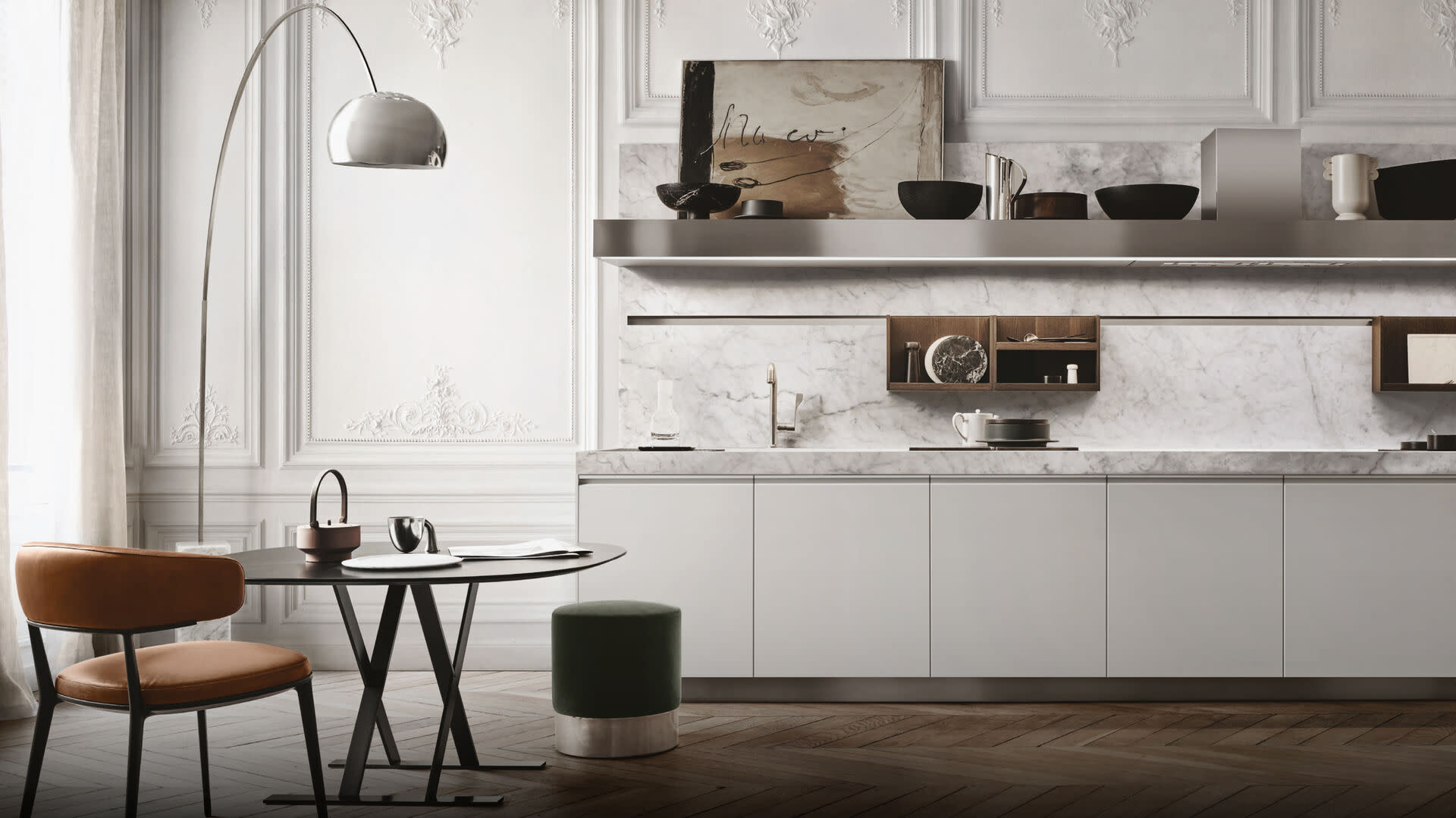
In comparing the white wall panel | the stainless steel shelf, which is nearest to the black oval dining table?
the stainless steel shelf

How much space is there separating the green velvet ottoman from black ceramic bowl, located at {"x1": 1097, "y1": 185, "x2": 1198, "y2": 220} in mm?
2336

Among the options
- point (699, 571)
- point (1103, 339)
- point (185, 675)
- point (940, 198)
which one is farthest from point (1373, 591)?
point (185, 675)

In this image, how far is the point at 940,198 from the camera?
13.6 ft

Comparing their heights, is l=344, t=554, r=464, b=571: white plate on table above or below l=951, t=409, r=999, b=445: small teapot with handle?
below

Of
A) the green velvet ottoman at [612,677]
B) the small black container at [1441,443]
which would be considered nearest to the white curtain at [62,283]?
the green velvet ottoman at [612,677]

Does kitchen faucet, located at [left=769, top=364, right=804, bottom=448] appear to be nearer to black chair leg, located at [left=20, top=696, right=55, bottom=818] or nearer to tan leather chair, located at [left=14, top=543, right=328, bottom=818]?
tan leather chair, located at [left=14, top=543, right=328, bottom=818]

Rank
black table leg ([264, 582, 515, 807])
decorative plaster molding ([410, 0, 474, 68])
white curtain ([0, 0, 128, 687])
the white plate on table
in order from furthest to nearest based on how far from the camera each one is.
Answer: decorative plaster molding ([410, 0, 474, 68]) < white curtain ([0, 0, 128, 687]) < black table leg ([264, 582, 515, 807]) < the white plate on table

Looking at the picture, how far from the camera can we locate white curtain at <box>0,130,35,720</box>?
3.58 meters

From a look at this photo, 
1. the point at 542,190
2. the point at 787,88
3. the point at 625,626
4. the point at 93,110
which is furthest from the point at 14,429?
the point at 787,88

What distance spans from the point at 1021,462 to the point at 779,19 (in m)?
2.04

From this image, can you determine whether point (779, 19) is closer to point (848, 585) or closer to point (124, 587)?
point (848, 585)

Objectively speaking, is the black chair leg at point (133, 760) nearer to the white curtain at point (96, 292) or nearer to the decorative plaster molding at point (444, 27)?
the white curtain at point (96, 292)

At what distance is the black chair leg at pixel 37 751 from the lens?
2.35 meters

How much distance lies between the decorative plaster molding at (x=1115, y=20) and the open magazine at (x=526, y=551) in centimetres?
313
